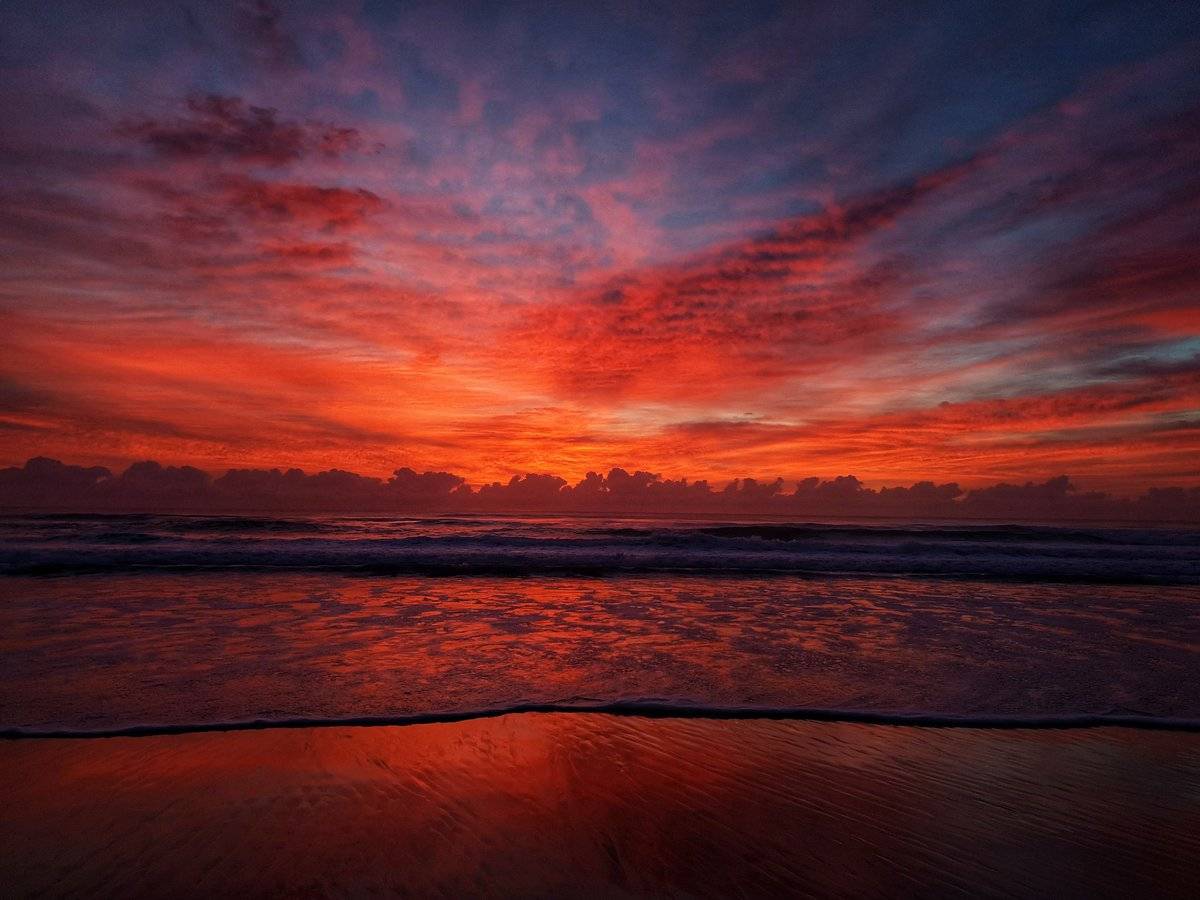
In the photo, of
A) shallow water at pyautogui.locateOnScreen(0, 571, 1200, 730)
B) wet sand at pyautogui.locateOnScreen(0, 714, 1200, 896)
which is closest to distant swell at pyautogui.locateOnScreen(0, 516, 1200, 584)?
shallow water at pyautogui.locateOnScreen(0, 571, 1200, 730)

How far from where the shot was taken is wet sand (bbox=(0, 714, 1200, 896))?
9.46ft

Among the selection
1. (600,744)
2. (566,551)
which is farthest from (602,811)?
(566,551)

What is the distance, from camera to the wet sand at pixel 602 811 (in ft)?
9.46

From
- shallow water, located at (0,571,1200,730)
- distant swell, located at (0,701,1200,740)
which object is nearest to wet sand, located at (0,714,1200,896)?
distant swell, located at (0,701,1200,740)

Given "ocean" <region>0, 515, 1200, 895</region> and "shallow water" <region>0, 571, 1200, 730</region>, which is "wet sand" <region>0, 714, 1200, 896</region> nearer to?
"ocean" <region>0, 515, 1200, 895</region>

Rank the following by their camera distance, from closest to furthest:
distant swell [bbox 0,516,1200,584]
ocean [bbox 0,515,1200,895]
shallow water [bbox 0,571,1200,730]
A: ocean [bbox 0,515,1200,895]
shallow water [bbox 0,571,1200,730]
distant swell [bbox 0,516,1200,584]

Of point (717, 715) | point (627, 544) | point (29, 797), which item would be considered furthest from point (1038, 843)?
point (627, 544)

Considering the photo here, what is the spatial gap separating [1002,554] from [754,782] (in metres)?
24.4

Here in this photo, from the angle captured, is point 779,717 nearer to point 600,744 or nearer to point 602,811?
point 600,744

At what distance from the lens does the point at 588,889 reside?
2.78 metres

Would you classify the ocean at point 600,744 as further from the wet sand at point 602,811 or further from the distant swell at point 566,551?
the distant swell at point 566,551

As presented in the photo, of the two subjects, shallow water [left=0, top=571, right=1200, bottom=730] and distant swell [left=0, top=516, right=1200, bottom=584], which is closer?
shallow water [left=0, top=571, right=1200, bottom=730]

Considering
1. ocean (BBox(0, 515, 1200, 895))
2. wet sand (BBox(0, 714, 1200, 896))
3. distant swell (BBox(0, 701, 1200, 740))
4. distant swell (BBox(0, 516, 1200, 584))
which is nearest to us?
wet sand (BBox(0, 714, 1200, 896))

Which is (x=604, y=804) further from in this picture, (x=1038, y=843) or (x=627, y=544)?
(x=627, y=544)
